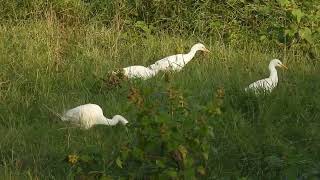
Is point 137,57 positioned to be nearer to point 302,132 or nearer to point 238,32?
point 238,32

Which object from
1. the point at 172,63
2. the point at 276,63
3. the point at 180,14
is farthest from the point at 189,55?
the point at 180,14

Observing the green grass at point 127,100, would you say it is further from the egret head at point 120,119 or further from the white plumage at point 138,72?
the white plumage at point 138,72

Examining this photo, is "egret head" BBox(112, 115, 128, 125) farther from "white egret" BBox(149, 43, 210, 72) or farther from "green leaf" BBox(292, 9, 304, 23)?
"green leaf" BBox(292, 9, 304, 23)

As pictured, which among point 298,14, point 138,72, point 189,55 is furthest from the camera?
point 298,14

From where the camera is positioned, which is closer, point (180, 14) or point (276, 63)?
point (276, 63)

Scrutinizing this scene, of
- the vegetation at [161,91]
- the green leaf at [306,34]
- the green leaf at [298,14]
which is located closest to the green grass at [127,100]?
the vegetation at [161,91]

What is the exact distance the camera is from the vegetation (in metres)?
4.10

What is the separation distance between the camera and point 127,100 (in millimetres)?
5844

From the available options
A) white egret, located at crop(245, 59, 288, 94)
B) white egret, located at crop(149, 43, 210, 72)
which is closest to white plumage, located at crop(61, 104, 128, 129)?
white egret, located at crop(245, 59, 288, 94)

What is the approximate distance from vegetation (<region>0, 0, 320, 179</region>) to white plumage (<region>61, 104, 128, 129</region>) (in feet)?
0.22

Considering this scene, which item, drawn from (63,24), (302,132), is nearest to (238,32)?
(63,24)

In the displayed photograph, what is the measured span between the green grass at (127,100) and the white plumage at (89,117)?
0.22 ft

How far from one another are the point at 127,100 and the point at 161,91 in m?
0.33

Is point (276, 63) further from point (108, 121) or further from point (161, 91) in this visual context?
point (108, 121)
